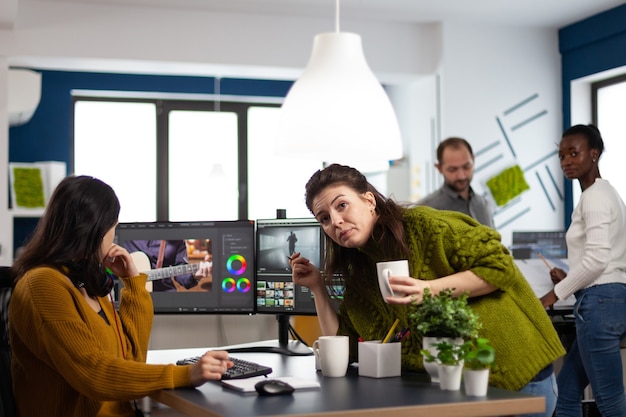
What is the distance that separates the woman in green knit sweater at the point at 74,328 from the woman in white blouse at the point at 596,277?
6.88 ft

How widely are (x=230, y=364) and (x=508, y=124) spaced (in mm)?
5310

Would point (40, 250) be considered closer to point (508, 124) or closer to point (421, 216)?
point (421, 216)

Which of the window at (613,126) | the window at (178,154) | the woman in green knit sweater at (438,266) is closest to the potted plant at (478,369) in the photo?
the woman in green knit sweater at (438,266)

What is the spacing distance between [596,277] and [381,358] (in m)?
1.89

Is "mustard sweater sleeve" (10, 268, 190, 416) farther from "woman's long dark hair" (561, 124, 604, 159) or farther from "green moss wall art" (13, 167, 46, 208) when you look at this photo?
"green moss wall art" (13, 167, 46, 208)

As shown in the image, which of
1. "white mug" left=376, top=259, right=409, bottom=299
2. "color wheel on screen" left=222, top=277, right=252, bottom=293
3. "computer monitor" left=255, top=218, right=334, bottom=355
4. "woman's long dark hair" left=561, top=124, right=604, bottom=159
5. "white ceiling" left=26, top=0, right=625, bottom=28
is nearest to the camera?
"white mug" left=376, top=259, right=409, bottom=299

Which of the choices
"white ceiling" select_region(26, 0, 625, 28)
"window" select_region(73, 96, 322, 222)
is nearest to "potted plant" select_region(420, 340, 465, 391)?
"white ceiling" select_region(26, 0, 625, 28)

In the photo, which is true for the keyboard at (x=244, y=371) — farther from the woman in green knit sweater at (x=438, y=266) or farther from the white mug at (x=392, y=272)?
the white mug at (x=392, y=272)

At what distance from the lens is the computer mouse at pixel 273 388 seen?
6.27 feet

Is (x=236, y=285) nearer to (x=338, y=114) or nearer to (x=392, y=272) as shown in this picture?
(x=338, y=114)

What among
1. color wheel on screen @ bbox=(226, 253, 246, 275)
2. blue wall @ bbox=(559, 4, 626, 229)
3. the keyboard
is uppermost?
blue wall @ bbox=(559, 4, 626, 229)

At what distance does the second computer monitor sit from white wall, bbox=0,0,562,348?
3.18m

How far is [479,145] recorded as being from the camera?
6910mm

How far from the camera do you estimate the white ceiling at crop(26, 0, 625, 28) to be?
6305mm
